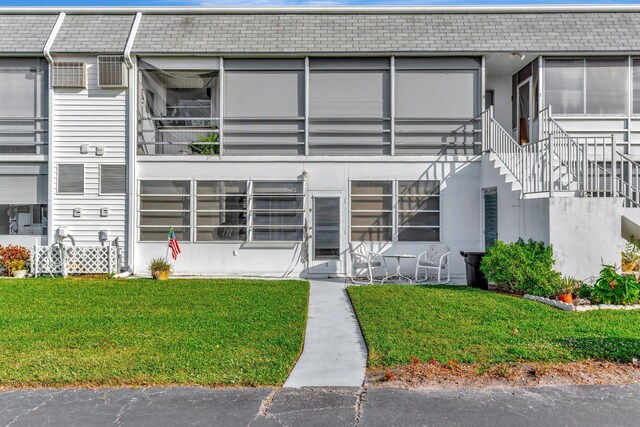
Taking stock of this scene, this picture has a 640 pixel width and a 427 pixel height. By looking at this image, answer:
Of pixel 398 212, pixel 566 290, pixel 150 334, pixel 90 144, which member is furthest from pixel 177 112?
pixel 566 290

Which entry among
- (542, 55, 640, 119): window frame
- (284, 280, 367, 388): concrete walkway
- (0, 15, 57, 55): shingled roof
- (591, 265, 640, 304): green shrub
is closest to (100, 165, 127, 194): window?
(0, 15, 57, 55): shingled roof

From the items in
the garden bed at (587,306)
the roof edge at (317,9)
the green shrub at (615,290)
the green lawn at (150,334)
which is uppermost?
the roof edge at (317,9)

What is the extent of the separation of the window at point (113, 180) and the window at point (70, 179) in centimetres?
48

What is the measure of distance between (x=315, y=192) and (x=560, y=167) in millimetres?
5398

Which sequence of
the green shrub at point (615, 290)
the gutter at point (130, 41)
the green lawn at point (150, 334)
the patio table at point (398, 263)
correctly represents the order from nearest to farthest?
the green lawn at point (150, 334) → the green shrub at point (615, 290) → the patio table at point (398, 263) → the gutter at point (130, 41)

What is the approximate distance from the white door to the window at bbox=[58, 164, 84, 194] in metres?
5.56

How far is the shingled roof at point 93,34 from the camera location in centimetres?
1256

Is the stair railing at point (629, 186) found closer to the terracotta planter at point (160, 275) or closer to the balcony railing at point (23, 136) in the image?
the terracotta planter at point (160, 275)

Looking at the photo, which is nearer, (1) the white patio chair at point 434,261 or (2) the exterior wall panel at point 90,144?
(1) the white patio chair at point 434,261

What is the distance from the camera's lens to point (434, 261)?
12.0 meters

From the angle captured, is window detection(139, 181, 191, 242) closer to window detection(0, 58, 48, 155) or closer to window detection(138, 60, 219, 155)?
window detection(138, 60, 219, 155)

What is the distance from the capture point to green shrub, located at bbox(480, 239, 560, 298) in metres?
9.09

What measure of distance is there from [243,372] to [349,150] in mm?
8424

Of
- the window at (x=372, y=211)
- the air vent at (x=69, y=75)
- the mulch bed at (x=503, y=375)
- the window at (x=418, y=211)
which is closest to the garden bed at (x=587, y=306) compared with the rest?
the mulch bed at (x=503, y=375)
